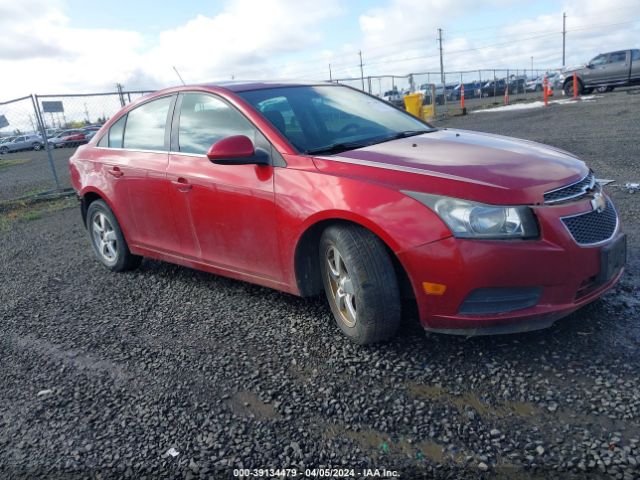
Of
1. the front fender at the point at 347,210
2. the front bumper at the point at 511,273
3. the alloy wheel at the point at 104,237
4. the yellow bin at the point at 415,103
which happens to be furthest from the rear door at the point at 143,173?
the yellow bin at the point at 415,103

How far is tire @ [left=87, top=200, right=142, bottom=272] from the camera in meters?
5.02

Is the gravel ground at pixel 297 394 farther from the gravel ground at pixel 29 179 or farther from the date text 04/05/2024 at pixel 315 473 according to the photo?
the gravel ground at pixel 29 179

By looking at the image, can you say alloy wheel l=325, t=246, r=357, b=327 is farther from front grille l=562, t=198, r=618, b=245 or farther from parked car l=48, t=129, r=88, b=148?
parked car l=48, t=129, r=88, b=148

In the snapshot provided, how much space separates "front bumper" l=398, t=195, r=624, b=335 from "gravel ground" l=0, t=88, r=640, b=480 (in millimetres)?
286

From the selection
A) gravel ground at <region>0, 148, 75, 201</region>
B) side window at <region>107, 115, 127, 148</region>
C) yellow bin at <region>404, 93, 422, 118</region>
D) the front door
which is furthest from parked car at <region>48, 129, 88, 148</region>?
the front door

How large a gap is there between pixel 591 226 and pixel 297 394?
180cm

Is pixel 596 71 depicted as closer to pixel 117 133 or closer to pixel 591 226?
pixel 117 133

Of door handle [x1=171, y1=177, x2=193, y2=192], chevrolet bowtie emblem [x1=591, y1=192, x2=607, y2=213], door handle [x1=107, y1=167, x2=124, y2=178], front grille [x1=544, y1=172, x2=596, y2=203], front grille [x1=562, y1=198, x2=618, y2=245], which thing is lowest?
front grille [x1=562, y1=198, x2=618, y2=245]

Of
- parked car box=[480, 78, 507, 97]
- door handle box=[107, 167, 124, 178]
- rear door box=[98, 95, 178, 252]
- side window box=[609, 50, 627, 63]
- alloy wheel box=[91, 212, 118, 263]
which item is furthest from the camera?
parked car box=[480, 78, 507, 97]

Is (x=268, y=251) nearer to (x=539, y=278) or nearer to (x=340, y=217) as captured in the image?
(x=340, y=217)

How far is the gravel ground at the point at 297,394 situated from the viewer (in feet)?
7.60

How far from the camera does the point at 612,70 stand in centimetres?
2533

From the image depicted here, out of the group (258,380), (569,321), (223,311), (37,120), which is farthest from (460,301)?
(37,120)

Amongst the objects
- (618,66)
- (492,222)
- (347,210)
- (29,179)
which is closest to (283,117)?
(347,210)
